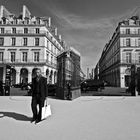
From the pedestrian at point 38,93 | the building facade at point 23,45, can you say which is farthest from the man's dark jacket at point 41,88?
the building facade at point 23,45

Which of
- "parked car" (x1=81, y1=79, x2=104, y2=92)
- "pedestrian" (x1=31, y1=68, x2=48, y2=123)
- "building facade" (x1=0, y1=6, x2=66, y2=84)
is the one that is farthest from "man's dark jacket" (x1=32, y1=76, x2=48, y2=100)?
"building facade" (x1=0, y1=6, x2=66, y2=84)

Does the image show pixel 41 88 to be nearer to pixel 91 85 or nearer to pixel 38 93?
pixel 38 93

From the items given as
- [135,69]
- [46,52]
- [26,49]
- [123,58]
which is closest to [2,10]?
[26,49]

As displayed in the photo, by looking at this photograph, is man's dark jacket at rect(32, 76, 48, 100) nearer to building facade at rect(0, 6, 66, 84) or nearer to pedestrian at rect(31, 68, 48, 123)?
pedestrian at rect(31, 68, 48, 123)

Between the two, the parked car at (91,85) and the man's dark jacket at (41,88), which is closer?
the man's dark jacket at (41,88)

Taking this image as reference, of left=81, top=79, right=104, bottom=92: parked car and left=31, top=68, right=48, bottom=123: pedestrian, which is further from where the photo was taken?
left=81, top=79, right=104, bottom=92: parked car

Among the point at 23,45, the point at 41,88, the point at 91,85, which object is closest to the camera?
the point at 41,88

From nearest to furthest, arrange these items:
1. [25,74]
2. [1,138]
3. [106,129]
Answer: [1,138] → [106,129] → [25,74]

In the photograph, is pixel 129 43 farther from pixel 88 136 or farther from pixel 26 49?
pixel 88 136

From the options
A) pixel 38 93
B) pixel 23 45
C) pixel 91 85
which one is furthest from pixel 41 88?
pixel 23 45

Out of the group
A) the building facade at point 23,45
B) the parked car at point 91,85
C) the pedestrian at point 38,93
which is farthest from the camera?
the building facade at point 23,45

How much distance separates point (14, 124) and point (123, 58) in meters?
36.7

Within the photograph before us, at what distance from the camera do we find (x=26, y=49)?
40156 millimetres

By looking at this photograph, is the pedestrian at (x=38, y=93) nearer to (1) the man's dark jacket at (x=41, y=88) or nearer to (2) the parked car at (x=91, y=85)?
(1) the man's dark jacket at (x=41, y=88)
